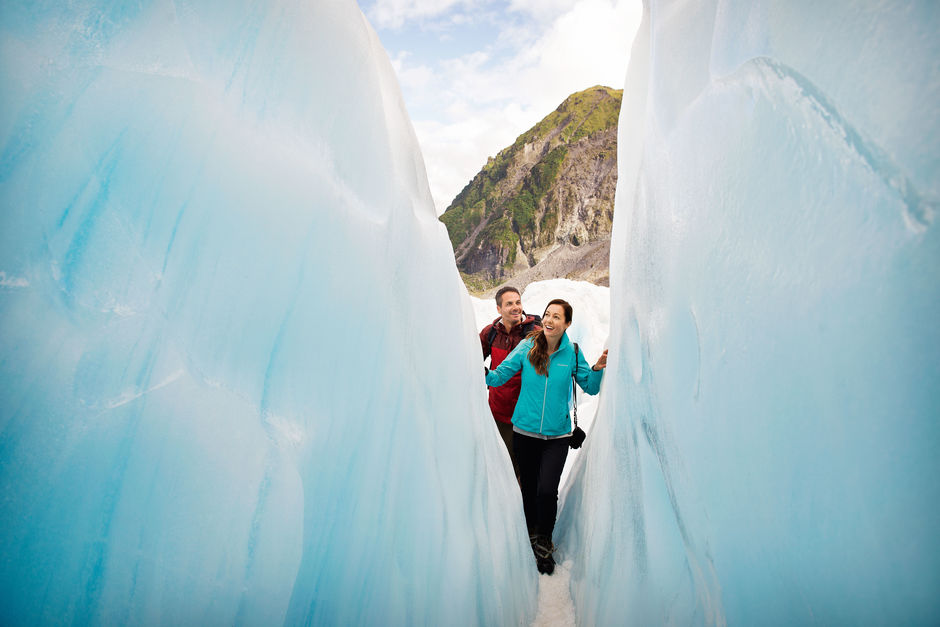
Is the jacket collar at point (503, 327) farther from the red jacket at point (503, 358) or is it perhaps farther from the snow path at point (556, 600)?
the snow path at point (556, 600)

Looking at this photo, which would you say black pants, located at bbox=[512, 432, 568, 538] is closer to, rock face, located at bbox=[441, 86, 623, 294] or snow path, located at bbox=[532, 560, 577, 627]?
→ snow path, located at bbox=[532, 560, 577, 627]

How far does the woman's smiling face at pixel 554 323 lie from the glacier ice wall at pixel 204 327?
45.4 inches

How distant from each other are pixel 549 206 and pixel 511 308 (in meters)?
44.9

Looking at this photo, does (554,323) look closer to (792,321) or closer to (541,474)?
(541,474)

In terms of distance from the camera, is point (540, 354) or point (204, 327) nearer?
point (204, 327)

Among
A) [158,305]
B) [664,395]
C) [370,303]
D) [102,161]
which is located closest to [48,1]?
[102,161]

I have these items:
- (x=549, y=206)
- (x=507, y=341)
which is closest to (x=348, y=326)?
(x=507, y=341)

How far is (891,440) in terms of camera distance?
825 mm

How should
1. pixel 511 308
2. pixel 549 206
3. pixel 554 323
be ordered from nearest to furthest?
pixel 554 323
pixel 511 308
pixel 549 206

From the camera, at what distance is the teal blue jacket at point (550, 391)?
2.52m

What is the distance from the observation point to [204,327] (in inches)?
44.7

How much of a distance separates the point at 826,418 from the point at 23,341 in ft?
5.90

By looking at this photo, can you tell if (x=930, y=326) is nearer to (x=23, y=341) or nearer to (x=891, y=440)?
(x=891, y=440)

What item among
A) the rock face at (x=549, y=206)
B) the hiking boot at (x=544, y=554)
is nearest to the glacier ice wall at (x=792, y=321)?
the hiking boot at (x=544, y=554)
